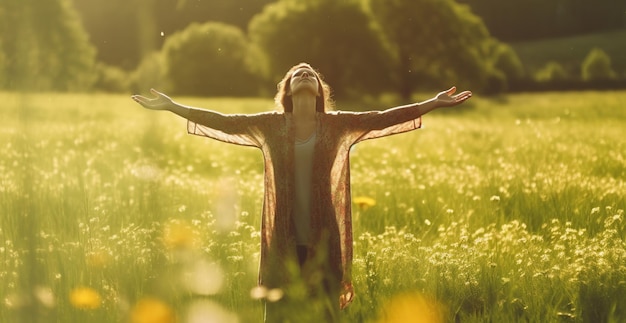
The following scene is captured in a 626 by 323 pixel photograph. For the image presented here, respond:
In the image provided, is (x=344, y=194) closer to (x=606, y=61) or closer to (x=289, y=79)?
(x=289, y=79)

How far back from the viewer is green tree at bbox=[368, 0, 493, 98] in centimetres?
5928

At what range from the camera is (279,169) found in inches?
229

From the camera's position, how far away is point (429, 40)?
5962cm

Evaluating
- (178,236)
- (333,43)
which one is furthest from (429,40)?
(178,236)

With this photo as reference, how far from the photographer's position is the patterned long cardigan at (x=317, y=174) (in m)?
5.78

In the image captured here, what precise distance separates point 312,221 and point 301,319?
759mm

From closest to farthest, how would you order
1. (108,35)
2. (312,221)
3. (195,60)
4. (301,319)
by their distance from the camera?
(301,319), (312,221), (108,35), (195,60)

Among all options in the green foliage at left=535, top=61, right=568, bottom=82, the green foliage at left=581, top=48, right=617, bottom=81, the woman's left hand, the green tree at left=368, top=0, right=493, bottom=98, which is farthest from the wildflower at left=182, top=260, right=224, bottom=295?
the green foliage at left=535, top=61, right=568, bottom=82

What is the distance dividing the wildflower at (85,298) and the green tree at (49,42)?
4537 centimetres

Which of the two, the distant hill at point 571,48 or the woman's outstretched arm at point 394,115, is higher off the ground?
the distant hill at point 571,48

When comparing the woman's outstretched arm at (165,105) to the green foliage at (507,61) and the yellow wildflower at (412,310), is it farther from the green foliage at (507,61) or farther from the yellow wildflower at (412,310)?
the green foliage at (507,61)

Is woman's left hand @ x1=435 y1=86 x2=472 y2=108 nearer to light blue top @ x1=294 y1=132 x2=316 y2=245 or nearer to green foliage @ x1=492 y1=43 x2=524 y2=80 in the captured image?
light blue top @ x1=294 y1=132 x2=316 y2=245

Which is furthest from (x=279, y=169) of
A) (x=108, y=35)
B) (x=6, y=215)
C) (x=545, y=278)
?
(x=108, y=35)

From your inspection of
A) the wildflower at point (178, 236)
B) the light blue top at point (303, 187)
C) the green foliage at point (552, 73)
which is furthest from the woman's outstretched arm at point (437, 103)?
the green foliage at point (552, 73)
